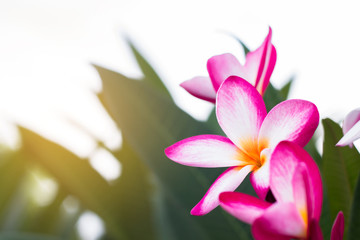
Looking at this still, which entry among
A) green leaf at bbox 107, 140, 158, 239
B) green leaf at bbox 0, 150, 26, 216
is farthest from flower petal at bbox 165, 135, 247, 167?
green leaf at bbox 0, 150, 26, 216

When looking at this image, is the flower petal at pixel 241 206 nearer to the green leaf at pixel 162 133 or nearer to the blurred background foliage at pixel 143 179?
the blurred background foliage at pixel 143 179

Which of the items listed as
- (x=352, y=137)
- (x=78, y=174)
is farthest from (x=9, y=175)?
(x=352, y=137)

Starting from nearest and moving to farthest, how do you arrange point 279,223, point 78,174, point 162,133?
1. point 279,223
2. point 162,133
3. point 78,174

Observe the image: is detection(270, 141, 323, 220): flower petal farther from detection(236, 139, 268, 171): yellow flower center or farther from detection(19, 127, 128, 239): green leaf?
detection(19, 127, 128, 239): green leaf

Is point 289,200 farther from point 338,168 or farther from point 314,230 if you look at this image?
point 338,168

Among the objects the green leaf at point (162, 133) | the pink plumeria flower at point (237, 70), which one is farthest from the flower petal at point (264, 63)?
the green leaf at point (162, 133)

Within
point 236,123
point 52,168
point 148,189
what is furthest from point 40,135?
point 236,123

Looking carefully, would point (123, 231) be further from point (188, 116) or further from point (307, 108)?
point (307, 108)
